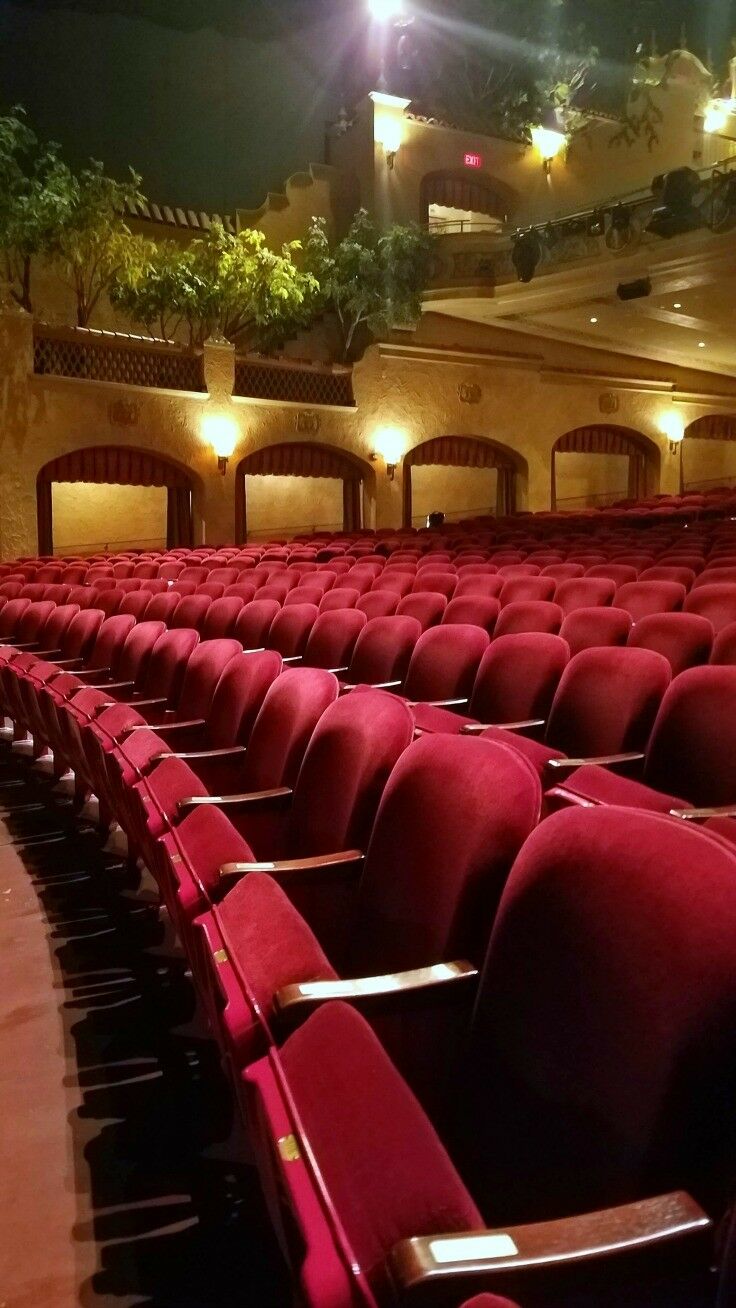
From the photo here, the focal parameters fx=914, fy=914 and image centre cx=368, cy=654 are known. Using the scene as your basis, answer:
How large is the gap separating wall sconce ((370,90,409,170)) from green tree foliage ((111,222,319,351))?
2.41 m

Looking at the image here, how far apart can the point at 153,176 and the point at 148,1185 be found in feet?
33.9

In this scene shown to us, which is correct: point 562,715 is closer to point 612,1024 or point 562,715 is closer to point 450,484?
point 612,1024

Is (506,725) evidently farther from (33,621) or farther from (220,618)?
(33,621)

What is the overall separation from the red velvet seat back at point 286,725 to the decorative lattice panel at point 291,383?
6700mm

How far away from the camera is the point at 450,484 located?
34.6 ft

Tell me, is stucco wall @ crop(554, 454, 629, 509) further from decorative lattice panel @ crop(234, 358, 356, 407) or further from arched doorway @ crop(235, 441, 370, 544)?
decorative lattice panel @ crop(234, 358, 356, 407)

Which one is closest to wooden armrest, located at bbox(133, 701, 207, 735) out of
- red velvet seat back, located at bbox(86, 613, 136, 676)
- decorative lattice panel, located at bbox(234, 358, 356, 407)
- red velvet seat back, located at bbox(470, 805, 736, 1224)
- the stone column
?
red velvet seat back, located at bbox(86, 613, 136, 676)

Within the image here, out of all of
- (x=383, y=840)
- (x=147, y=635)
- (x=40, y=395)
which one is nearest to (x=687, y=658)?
(x=383, y=840)

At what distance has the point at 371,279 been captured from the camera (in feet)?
28.2

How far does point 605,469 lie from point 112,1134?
11253mm

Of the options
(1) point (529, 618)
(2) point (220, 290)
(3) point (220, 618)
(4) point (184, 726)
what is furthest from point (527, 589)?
(2) point (220, 290)

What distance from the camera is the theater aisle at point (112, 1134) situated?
87 centimetres

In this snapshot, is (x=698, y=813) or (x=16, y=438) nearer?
(x=698, y=813)

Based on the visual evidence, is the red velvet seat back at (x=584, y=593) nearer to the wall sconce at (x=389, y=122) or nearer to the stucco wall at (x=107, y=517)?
the stucco wall at (x=107, y=517)
